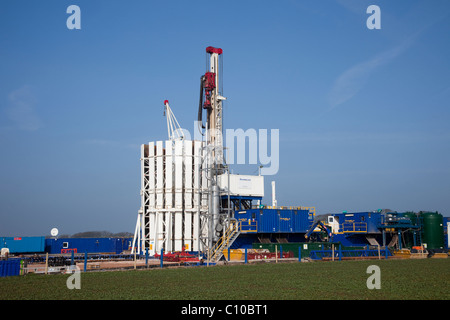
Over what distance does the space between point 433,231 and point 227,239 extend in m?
23.8

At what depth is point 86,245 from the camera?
2338 inches

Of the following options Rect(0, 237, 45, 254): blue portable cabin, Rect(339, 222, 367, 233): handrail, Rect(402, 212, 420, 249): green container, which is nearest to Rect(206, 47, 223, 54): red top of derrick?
Rect(339, 222, 367, 233): handrail

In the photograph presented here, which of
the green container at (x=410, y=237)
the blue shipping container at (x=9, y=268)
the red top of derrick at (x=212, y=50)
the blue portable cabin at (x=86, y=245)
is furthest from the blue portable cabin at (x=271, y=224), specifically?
the blue shipping container at (x=9, y=268)

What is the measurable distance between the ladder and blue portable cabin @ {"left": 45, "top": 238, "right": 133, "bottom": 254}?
58.8ft

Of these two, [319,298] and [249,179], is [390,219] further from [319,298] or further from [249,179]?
[319,298]

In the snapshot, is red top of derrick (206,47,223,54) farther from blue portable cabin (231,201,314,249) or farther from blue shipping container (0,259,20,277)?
blue shipping container (0,259,20,277)

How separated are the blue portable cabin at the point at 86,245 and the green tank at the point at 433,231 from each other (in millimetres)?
35202

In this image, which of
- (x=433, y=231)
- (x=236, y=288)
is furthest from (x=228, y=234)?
(x=236, y=288)

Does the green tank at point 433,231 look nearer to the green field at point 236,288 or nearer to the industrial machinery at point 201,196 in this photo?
the industrial machinery at point 201,196

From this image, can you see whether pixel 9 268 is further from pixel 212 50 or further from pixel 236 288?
pixel 212 50
